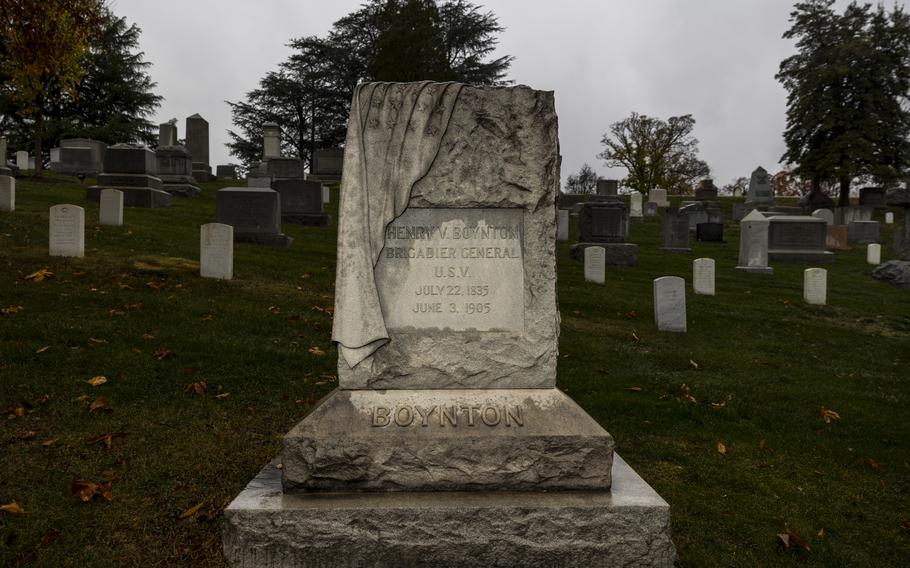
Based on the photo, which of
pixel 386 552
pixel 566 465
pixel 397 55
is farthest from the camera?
pixel 397 55

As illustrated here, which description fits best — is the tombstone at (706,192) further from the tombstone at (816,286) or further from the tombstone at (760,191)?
the tombstone at (816,286)

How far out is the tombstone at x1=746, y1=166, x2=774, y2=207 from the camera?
108 feet

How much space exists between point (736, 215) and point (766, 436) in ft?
97.1

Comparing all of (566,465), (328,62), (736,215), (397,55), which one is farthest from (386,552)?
(328,62)

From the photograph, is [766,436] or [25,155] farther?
[25,155]

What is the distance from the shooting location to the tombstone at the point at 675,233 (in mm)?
21344

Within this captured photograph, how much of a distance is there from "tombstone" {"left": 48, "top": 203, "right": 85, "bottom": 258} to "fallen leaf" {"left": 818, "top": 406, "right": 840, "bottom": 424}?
1017 cm

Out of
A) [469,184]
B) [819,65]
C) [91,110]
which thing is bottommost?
[469,184]

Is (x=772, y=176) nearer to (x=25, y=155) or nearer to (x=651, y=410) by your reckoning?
(x=25, y=155)

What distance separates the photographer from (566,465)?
11.3 feet

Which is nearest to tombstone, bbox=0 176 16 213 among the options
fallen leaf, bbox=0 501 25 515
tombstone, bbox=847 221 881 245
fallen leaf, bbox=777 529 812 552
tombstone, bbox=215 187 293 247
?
tombstone, bbox=215 187 293 247

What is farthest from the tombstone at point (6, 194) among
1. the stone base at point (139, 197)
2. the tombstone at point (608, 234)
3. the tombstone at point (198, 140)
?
the tombstone at point (198, 140)

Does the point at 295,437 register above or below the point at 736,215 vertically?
below

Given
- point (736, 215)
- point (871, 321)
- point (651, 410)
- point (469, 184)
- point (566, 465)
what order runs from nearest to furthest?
1. point (566, 465)
2. point (469, 184)
3. point (651, 410)
4. point (871, 321)
5. point (736, 215)
